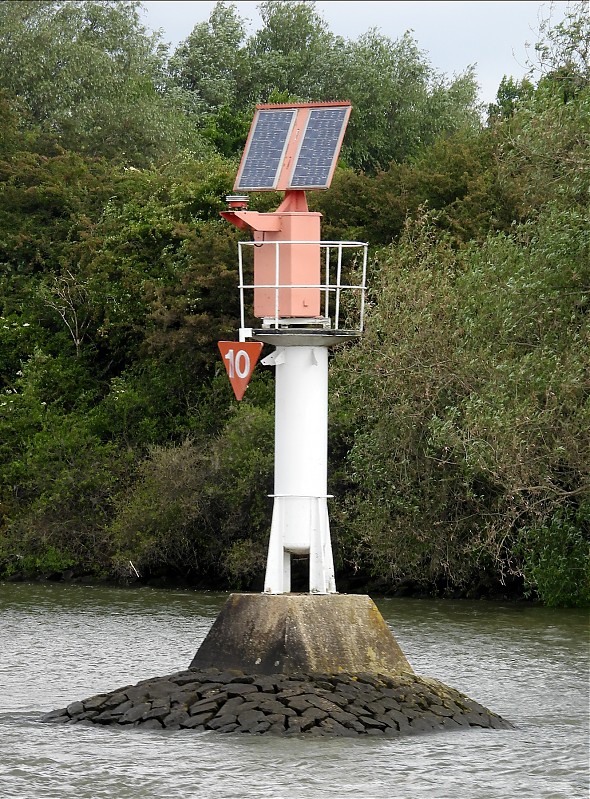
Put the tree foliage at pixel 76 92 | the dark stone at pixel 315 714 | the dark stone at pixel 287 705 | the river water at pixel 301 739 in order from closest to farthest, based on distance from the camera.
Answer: the river water at pixel 301 739 < the dark stone at pixel 315 714 < the dark stone at pixel 287 705 < the tree foliage at pixel 76 92

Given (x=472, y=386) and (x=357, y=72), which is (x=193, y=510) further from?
(x=357, y=72)

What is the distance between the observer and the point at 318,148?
18469 millimetres

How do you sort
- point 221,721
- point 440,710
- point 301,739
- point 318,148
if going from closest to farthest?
point 301,739
point 221,721
point 440,710
point 318,148

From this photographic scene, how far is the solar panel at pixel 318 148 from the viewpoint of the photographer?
1822 cm

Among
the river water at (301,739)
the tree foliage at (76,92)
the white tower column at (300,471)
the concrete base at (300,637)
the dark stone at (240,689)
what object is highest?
the tree foliage at (76,92)

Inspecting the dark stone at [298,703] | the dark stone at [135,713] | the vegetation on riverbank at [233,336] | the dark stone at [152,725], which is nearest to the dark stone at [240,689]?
the dark stone at [298,703]

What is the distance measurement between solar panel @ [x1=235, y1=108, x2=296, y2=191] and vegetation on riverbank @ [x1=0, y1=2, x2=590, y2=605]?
1018cm

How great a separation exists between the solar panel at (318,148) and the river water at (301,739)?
6.73m

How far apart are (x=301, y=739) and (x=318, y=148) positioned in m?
7.20

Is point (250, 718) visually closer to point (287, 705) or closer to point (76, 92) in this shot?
point (287, 705)

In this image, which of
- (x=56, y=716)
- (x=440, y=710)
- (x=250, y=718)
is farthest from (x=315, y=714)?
(x=56, y=716)

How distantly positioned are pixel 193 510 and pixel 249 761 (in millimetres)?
21009

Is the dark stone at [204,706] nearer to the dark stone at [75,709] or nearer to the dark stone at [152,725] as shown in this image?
the dark stone at [152,725]

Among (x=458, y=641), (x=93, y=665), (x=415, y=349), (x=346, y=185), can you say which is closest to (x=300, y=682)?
(x=93, y=665)
